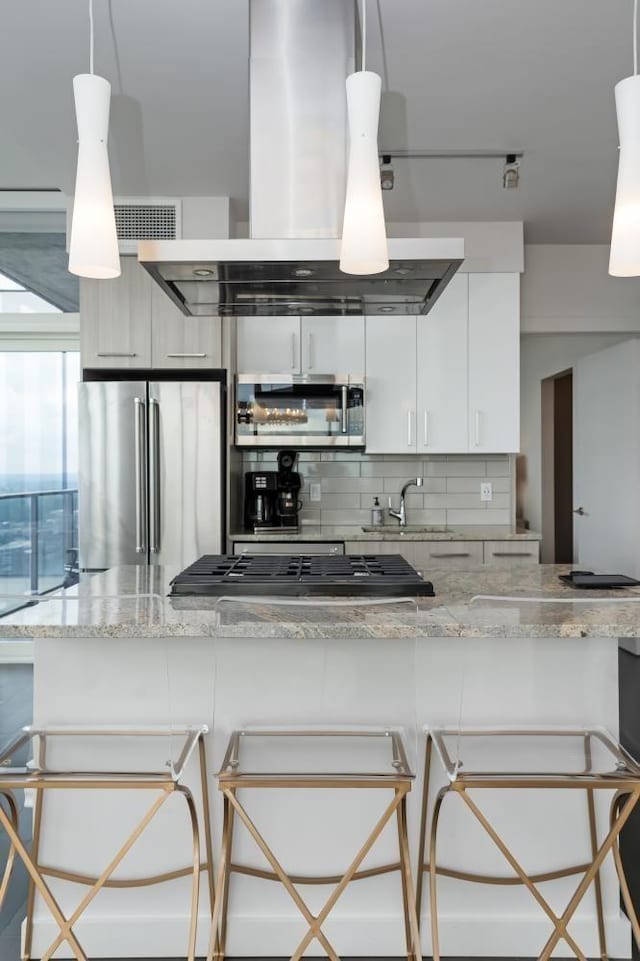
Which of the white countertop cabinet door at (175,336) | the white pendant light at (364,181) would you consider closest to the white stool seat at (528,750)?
the white pendant light at (364,181)

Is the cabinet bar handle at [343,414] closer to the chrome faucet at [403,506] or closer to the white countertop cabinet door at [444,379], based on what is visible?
the white countertop cabinet door at [444,379]

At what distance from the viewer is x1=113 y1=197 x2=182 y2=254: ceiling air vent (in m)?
4.13

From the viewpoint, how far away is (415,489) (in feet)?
16.0

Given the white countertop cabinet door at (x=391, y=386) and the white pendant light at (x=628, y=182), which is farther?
the white countertop cabinet door at (x=391, y=386)

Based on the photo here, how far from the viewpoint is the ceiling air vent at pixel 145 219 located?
13.5 ft

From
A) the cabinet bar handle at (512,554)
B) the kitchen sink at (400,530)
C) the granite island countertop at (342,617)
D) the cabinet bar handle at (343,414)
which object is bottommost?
the cabinet bar handle at (512,554)

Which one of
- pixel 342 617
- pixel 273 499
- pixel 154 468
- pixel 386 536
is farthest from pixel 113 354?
pixel 342 617

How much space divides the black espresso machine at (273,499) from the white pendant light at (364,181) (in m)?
2.77

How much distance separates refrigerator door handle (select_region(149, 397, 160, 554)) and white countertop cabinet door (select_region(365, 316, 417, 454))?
126 centimetres

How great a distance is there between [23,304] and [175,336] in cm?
122

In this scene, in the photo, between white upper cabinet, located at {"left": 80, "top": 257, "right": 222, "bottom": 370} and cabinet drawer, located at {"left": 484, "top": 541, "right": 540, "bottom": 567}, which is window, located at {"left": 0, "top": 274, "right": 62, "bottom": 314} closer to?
white upper cabinet, located at {"left": 80, "top": 257, "right": 222, "bottom": 370}

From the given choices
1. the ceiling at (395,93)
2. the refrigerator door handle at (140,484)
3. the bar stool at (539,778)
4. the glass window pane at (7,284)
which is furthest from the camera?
the glass window pane at (7,284)

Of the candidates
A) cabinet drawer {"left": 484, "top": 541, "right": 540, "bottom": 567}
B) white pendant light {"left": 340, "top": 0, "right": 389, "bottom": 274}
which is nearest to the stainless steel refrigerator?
cabinet drawer {"left": 484, "top": 541, "right": 540, "bottom": 567}

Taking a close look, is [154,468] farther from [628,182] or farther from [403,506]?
[628,182]
